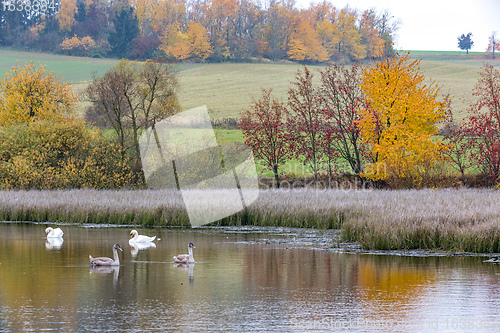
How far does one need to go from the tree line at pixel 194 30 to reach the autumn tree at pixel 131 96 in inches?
1976

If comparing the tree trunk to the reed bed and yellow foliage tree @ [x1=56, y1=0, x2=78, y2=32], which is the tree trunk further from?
yellow foliage tree @ [x1=56, y1=0, x2=78, y2=32]

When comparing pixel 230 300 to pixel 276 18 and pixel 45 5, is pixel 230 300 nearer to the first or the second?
pixel 276 18

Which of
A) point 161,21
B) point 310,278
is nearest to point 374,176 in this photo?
point 310,278

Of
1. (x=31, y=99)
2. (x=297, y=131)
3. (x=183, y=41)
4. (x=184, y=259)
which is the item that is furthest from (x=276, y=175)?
(x=183, y=41)

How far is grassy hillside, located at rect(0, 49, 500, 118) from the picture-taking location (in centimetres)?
Answer: 7381

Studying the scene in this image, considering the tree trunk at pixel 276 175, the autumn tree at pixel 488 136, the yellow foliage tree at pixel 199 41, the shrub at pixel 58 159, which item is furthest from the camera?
the yellow foliage tree at pixel 199 41

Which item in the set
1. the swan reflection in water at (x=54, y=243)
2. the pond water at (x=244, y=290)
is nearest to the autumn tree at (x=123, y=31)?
the swan reflection in water at (x=54, y=243)

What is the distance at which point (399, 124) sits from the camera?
32969mm

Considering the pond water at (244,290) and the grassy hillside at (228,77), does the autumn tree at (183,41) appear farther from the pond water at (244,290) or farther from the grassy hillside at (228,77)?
the pond water at (244,290)

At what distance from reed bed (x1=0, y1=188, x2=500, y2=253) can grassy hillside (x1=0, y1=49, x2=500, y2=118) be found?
38305 millimetres

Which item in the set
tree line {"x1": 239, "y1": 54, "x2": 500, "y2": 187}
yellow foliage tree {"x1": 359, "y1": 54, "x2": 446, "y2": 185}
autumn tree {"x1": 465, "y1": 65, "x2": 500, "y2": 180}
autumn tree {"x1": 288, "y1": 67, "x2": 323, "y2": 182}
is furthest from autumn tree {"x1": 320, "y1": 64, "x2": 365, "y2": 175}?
autumn tree {"x1": 465, "y1": 65, "x2": 500, "y2": 180}

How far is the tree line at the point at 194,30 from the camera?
90062mm

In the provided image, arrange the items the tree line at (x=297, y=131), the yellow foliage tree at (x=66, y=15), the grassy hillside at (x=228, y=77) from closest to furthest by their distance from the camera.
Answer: the tree line at (x=297, y=131) < the grassy hillside at (x=228, y=77) < the yellow foliage tree at (x=66, y=15)

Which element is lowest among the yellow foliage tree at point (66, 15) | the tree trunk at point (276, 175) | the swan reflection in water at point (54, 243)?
the tree trunk at point (276, 175)
